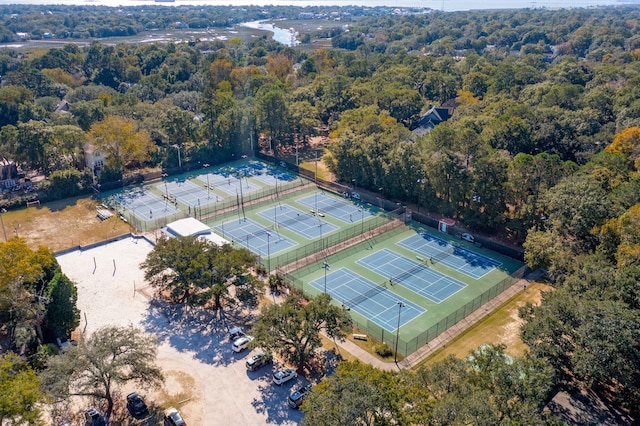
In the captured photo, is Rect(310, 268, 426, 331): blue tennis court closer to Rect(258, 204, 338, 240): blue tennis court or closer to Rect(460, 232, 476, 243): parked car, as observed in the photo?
Rect(258, 204, 338, 240): blue tennis court

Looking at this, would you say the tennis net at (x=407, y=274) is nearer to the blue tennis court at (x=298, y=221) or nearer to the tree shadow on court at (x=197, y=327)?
the blue tennis court at (x=298, y=221)

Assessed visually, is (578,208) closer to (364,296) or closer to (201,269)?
(364,296)

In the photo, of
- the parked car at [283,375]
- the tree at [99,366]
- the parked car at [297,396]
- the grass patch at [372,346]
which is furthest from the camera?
the grass patch at [372,346]

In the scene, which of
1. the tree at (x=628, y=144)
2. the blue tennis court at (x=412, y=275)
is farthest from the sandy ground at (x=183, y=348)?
the tree at (x=628, y=144)

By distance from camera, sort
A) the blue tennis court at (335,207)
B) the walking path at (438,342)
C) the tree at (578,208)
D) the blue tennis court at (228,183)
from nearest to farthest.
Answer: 1. the walking path at (438,342)
2. the tree at (578,208)
3. the blue tennis court at (335,207)
4. the blue tennis court at (228,183)

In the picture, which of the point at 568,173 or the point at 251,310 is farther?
the point at 568,173

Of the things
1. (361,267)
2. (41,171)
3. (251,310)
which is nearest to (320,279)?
(361,267)

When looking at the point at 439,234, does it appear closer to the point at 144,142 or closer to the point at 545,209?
the point at 545,209
